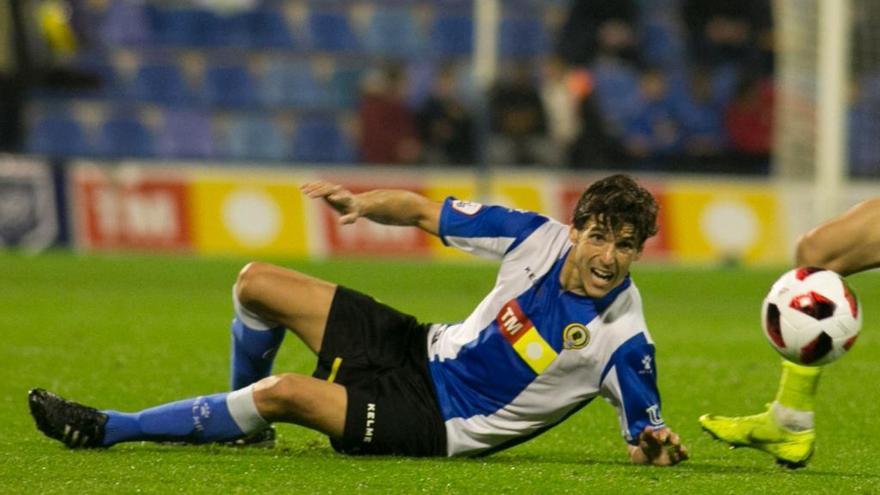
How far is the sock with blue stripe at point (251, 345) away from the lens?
5707mm

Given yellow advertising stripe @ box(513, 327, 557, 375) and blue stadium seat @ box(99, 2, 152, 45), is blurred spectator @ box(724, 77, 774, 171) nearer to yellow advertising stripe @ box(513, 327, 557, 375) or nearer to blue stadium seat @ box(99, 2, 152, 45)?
blue stadium seat @ box(99, 2, 152, 45)

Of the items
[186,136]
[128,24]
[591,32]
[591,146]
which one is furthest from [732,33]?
[128,24]

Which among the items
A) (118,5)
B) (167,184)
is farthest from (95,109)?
(167,184)

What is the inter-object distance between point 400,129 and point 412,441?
39.6 feet

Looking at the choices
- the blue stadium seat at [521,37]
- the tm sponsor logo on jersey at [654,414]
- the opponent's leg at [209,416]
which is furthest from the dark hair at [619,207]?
the blue stadium seat at [521,37]

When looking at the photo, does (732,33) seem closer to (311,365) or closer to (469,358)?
(311,365)

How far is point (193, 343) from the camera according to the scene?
367 inches

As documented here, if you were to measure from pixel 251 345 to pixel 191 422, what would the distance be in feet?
1.53

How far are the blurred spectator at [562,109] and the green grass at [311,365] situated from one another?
2.45 meters

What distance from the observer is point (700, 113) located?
1769 cm

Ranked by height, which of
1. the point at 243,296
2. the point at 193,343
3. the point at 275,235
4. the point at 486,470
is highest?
the point at 243,296

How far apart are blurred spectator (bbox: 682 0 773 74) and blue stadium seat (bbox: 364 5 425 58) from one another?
331 cm

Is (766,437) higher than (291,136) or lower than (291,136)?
higher

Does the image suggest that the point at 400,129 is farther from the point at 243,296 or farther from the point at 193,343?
the point at 243,296
